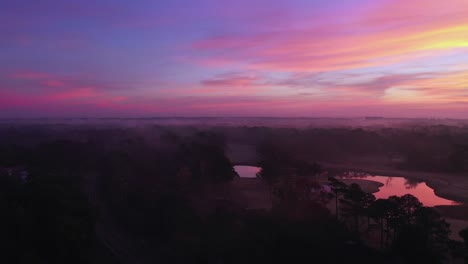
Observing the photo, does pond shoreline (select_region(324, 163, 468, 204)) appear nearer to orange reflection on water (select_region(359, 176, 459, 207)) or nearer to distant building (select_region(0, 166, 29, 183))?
orange reflection on water (select_region(359, 176, 459, 207))

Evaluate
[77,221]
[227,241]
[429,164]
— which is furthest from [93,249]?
[429,164]

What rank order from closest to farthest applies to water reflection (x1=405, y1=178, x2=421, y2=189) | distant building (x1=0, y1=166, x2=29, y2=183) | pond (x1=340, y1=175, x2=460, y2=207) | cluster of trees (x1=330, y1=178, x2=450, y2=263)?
cluster of trees (x1=330, y1=178, x2=450, y2=263) < distant building (x1=0, y1=166, x2=29, y2=183) < pond (x1=340, y1=175, x2=460, y2=207) < water reflection (x1=405, y1=178, x2=421, y2=189)

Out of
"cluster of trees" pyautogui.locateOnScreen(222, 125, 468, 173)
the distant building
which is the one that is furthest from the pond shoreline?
the distant building

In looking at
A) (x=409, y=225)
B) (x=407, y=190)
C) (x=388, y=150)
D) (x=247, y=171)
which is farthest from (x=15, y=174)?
(x=388, y=150)

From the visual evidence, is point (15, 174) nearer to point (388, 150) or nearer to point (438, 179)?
point (438, 179)

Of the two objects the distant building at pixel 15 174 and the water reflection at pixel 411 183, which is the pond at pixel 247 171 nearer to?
the water reflection at pixel 411 183

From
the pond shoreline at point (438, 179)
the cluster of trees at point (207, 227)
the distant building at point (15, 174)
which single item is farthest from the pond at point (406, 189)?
the distant building at point (15, 174)

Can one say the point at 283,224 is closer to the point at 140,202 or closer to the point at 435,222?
the point at 435,222
